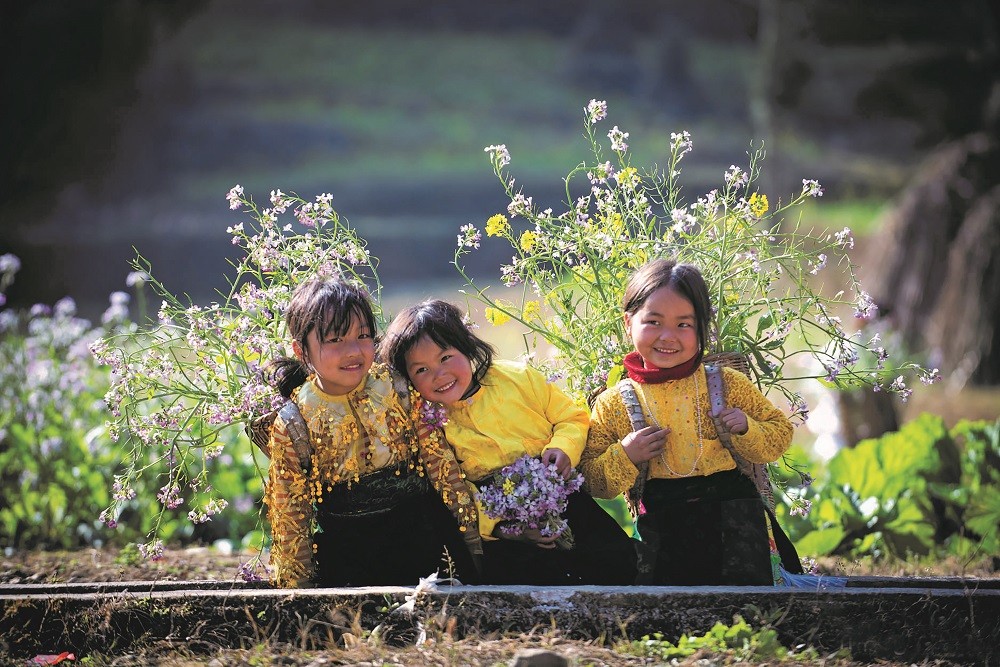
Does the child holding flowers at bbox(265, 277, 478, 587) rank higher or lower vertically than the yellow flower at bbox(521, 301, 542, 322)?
lower

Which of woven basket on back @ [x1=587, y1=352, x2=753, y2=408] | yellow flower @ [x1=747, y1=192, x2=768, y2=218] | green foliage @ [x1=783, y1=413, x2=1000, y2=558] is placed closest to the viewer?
woven basket on back @ [x1=587, y1=352, x2=753, y2=408]

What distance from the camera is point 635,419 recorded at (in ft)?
10.2

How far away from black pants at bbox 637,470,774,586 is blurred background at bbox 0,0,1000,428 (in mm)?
4894

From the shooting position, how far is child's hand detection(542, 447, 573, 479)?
120 inches

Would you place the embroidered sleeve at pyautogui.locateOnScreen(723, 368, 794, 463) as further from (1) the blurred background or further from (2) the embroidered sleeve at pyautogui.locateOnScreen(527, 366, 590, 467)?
(1) the blurred background

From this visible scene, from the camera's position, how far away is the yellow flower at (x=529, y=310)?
3480mm

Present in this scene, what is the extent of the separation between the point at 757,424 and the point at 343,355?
1076 millimetres

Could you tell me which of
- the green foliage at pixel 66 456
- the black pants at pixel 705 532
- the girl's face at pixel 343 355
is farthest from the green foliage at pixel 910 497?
the green foliage at pixel 66 456

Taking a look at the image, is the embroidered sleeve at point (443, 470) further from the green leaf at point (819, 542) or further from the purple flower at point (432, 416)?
the green leaf at point (819, 542)

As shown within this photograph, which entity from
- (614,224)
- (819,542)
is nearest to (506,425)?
(614,224)

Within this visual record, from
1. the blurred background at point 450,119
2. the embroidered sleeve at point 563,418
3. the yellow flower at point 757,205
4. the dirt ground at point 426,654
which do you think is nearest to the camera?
the dirt ground at point 426,654

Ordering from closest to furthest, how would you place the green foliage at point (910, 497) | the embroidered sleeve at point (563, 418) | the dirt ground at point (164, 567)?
1. the embroidered sleeve at point (563, 418)
2. the dirt ground at point (164, 567)
3. the green foliage at point (910, 497)

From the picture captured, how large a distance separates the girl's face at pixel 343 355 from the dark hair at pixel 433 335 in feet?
0.23

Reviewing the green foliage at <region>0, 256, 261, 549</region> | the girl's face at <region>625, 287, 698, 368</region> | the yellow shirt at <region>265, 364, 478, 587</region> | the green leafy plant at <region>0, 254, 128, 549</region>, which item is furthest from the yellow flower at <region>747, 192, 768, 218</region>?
the green leafy plant at <region>0, 254, 128, 549</region>
